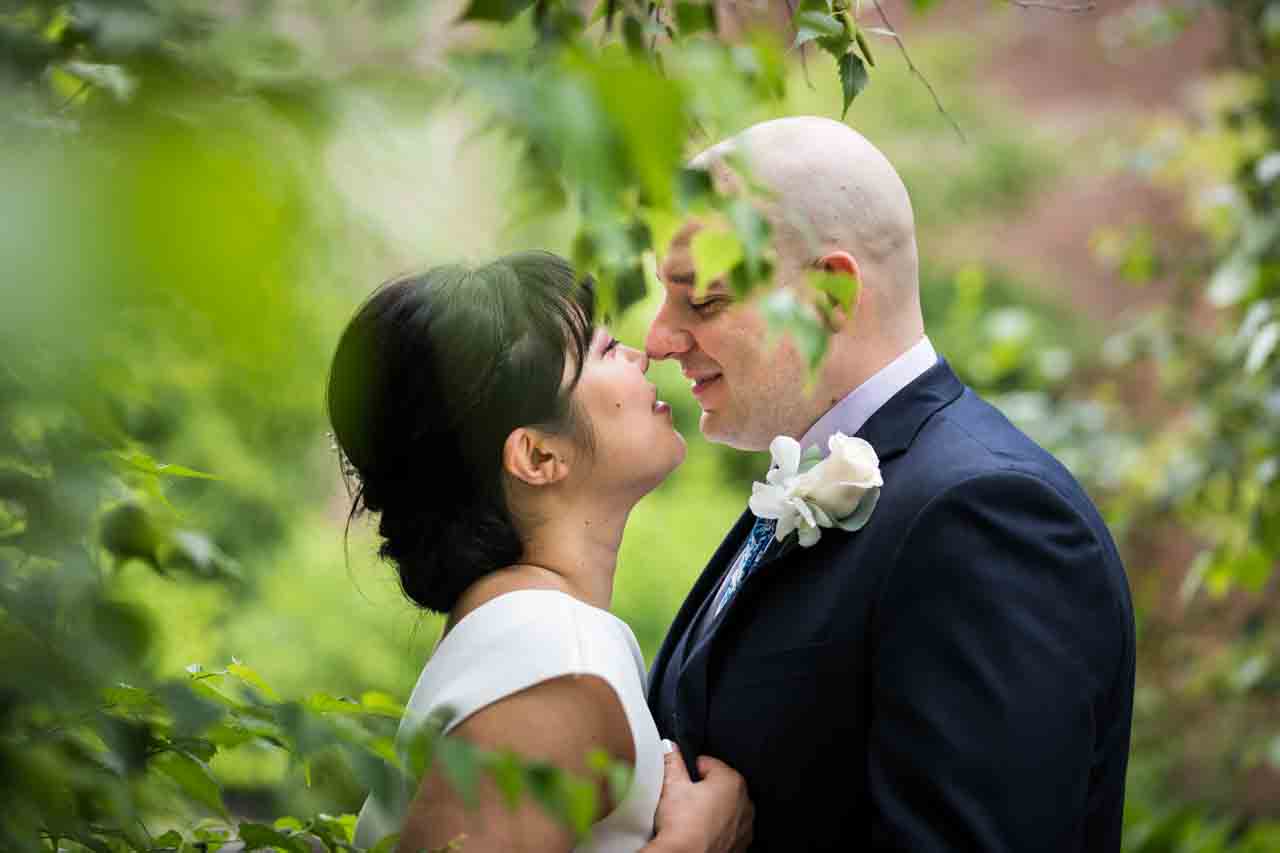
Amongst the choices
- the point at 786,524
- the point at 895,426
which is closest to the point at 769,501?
the point at 786,524

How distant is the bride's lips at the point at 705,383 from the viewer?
7.20 ft

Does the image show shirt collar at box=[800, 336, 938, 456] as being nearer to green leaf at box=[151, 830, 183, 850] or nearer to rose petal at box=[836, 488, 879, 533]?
rose petal at box=[836, 488, 879, 533]

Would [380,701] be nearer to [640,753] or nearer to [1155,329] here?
[640,753]

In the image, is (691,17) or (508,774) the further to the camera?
(691,17)

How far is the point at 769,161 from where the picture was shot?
2059 millimetres

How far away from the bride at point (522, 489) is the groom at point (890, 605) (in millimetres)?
111

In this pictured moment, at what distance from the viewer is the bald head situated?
205 centimetres

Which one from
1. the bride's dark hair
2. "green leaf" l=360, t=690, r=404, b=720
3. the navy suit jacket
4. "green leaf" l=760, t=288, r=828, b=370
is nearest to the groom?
the navy suit jacket

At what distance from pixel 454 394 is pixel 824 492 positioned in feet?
1.68

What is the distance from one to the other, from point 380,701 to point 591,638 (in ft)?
1.08

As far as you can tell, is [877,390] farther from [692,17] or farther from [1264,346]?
[1264,346]

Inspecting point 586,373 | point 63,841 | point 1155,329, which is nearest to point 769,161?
point 586,373

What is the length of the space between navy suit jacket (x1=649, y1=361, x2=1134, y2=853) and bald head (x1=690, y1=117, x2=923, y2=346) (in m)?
0.17

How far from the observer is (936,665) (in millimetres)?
1776
